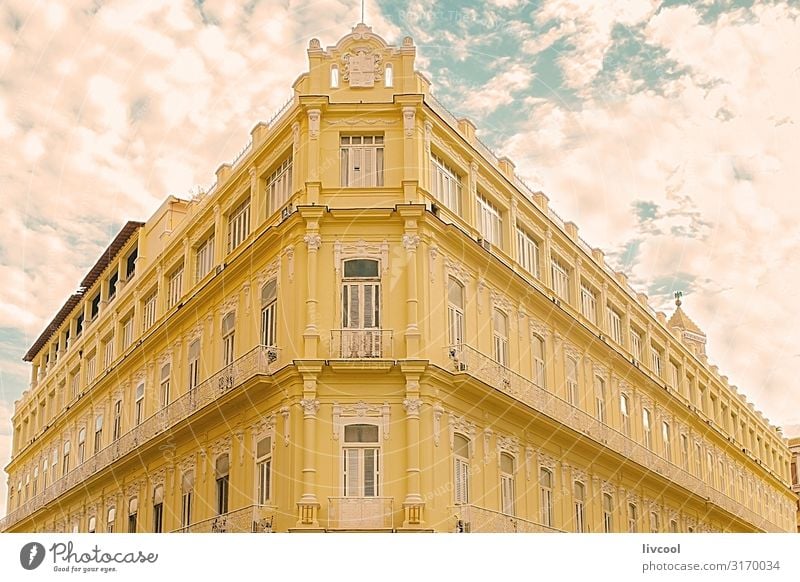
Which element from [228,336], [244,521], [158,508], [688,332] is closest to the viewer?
[244,521]

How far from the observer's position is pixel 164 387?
30.7 meters

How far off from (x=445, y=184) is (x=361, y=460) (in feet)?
22.2

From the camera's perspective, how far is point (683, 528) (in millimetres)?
36625

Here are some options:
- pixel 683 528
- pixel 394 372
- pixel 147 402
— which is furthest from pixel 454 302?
pixel 683 528

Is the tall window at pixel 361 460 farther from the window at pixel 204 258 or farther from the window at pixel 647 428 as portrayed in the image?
the window at pixel 647 428

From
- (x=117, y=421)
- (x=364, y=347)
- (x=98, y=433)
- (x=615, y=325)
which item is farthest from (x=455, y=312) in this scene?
(x=98, y=433)

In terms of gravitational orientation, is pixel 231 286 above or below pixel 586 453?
above

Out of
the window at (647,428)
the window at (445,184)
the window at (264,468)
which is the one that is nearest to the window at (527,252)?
the window at (445,184)

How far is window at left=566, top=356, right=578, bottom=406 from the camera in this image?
3045 centimetres

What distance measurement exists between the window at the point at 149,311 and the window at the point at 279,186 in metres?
7.16

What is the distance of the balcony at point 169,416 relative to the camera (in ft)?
80.0

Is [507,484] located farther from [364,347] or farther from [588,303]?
[588,303]
